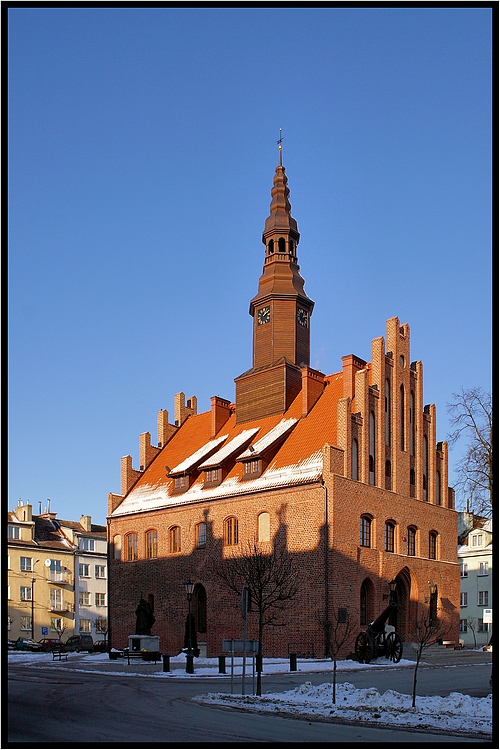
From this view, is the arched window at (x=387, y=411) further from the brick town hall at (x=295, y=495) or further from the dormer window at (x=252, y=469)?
the dormer window at (x=252, y=469)

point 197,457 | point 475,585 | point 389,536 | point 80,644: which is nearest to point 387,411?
point 389,536

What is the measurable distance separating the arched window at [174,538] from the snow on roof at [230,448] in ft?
12.9

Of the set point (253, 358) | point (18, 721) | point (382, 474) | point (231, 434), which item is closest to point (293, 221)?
point (253, 358)

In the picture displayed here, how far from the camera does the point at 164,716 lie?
54.2 ft

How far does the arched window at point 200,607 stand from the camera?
144 feet

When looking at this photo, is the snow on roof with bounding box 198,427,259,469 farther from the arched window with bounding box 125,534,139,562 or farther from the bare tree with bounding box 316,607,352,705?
the bare tree with bounding box 316,607,352,705

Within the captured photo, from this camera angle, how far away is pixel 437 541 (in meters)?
45.2

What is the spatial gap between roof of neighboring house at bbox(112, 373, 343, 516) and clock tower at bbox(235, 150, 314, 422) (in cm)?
104

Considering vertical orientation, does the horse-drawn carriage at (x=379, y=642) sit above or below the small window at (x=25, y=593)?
above

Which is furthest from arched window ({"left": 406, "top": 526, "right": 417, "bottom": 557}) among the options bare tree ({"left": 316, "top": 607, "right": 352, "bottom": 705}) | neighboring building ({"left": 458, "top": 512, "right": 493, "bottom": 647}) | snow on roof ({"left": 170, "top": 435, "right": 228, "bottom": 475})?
neighboring building ({"left": 458, "top": 512, "right": 493, "bottom": 647})

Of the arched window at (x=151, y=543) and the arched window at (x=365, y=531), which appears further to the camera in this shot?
the arched window at (x=151, y=543)

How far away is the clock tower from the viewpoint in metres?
47.2

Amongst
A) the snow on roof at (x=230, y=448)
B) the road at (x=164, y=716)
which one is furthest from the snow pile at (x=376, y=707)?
the snow on roof at (x=230, y=448)

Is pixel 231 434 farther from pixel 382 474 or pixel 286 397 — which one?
pixel 382 474
